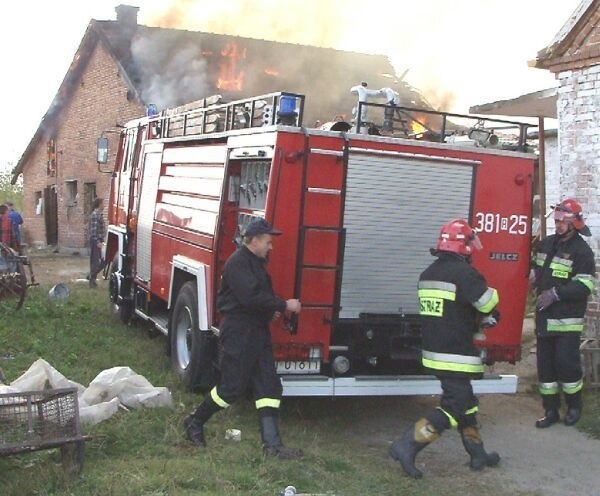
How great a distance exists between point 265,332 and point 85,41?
20.3 m

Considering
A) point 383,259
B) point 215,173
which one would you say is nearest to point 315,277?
point 383,259

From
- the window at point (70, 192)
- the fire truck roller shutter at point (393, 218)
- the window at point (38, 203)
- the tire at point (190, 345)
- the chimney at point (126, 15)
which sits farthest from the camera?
the window at point (38, 203)

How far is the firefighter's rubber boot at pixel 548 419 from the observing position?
6.82m

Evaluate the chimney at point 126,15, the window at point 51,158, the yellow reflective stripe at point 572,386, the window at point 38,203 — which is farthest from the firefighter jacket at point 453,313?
the window at point 38,203

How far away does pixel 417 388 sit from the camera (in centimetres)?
643

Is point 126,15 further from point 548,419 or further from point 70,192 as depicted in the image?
point 548,419

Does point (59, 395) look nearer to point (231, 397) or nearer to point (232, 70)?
point (231, 397)

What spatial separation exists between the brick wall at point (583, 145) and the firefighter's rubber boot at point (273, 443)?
4.01 meters

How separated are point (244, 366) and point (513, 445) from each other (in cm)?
228

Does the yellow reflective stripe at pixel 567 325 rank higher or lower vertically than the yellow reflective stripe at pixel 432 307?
lower

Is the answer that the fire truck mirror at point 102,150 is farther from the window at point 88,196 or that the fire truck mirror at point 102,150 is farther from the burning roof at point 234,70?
the window at point 88,196

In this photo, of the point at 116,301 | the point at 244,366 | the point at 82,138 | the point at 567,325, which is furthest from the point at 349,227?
the point at 82,138

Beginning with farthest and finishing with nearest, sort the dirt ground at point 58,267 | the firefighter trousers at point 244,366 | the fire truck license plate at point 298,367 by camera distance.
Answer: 1. the dirt ground at point 58,267
2. the fire truck license plate at point 298,367
3. the firefighter trousers at point 244,366

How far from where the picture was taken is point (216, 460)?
17.8ft
